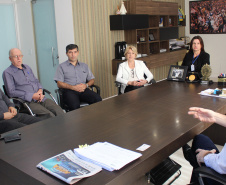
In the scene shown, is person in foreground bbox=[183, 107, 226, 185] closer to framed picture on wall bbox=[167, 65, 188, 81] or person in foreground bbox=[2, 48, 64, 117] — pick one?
framed picture on wall bbox=[167, 65, 188, 81]

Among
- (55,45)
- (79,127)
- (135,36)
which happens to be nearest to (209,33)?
(135,36)

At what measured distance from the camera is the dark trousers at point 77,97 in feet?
13.7

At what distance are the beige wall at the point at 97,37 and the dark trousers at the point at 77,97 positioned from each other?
1.36 meters

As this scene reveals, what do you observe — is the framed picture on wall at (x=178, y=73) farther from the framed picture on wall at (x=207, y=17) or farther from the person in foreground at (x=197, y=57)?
the framed picture on wall at (x=207, y=17)

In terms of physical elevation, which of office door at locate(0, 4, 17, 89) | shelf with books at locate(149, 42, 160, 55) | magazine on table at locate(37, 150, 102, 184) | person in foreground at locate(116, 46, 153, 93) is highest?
office door at locate(0, 4, 17, 89)

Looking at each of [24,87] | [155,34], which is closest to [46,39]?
[24,87]

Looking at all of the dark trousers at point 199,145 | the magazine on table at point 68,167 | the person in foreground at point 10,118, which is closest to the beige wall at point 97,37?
the person in foreground at point 10,118

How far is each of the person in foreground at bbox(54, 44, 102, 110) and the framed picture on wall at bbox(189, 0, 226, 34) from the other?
15.3 ft

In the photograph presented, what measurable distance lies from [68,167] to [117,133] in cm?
63

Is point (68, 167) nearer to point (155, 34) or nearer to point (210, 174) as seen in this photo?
point (210, 174)

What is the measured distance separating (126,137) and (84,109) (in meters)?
0.91

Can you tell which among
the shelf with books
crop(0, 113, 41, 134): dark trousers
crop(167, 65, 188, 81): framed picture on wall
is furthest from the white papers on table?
the shelf with books

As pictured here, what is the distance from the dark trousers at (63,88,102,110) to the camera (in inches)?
164

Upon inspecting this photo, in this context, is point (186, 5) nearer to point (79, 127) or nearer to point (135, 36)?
point (135, 36)
